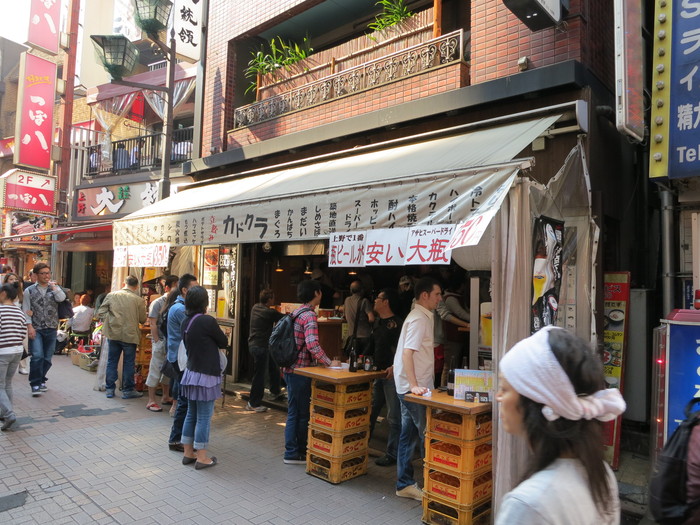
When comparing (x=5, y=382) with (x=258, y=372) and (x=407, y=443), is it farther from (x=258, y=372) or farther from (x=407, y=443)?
(x=407, y=443)

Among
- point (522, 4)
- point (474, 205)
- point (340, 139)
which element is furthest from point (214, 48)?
point (474, 205)

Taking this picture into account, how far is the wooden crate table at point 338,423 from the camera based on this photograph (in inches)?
209

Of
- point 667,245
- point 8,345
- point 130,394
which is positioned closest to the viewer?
point 667,245

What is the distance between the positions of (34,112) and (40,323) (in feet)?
31.7

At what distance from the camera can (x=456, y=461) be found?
4.41 meters

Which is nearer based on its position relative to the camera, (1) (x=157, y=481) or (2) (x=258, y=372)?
(1) (x=157, y=481)

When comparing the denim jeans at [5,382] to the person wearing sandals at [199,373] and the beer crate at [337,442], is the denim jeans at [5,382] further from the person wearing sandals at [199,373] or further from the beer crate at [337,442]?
the beer crate at [337,442]

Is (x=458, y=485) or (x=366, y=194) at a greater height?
(x=366, y=194)

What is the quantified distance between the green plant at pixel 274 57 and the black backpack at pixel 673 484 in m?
9.04

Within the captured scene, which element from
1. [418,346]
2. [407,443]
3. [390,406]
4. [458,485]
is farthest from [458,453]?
[390,406]

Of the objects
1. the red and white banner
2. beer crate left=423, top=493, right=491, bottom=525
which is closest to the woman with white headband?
beer crate left=423, top=493, right=491, bottom=525

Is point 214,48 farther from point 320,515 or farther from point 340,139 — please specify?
point 320,515

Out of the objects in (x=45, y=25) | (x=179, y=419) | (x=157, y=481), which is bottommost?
(x=157, y=481)

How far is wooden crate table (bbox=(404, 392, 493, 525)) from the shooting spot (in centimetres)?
431
